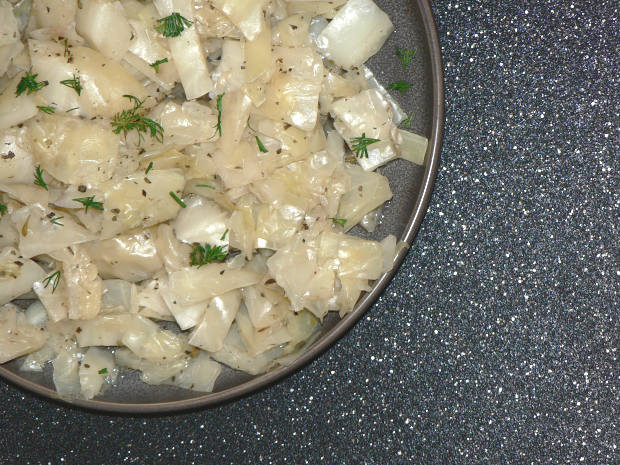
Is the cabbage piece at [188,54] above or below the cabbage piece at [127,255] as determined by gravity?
above

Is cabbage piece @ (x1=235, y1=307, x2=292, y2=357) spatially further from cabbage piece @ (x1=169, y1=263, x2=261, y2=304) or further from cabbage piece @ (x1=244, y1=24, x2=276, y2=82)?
cabbage piece @ (x1=244, y1=24, x2=276, y2=82)

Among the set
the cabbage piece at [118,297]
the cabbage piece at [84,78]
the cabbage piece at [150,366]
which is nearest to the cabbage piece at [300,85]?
the cabbage piece at [84,78]

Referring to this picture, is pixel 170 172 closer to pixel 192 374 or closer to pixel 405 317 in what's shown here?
pixel 192 374

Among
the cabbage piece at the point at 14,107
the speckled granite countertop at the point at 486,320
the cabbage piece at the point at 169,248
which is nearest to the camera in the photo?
the cabbage piece at the point at 14,107

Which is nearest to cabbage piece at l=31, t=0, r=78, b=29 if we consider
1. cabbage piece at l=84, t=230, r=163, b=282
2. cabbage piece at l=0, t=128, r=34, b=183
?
cabbage piece at l=0, t=128, r=34, b=183

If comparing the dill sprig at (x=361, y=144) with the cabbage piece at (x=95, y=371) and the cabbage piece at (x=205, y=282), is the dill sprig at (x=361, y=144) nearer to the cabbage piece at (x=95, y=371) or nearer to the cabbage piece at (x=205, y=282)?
the cabbage piece at (x=205, y=282)

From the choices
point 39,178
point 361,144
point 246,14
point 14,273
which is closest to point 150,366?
point 14,273
